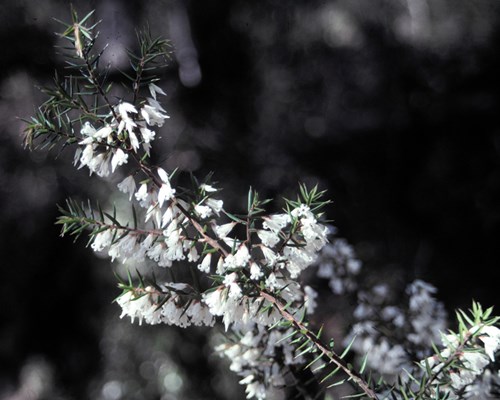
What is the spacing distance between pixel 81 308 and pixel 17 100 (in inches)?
50.7

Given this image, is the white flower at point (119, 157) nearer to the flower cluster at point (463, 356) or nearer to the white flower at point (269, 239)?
the white flower at point (269, 239)

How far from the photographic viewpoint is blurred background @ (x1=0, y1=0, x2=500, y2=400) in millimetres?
3492

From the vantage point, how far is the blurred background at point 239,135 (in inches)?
137

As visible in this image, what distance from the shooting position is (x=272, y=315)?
129 cm

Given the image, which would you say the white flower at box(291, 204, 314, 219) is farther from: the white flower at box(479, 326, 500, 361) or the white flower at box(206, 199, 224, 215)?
the white flower at box(479, 326, 500, 361)

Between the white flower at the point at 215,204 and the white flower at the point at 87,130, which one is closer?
the white flower at the point at 87,130

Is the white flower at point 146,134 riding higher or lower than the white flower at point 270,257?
higher

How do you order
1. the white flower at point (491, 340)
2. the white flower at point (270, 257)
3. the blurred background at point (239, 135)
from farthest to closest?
1. the blurred background at point (239, 135)
2. the white flower at point (270, 257)
3. the white flower at point (491, 340)

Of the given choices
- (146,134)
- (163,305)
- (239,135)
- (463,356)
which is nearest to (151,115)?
(146,134)

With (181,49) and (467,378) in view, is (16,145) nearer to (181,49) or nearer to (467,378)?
(181,49)

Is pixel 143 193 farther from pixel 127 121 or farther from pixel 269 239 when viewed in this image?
pixel 269 239

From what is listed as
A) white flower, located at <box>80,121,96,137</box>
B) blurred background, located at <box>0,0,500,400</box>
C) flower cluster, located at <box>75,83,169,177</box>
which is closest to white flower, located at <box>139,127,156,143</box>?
flower cluster, located at <box>75,83,169,177</box>

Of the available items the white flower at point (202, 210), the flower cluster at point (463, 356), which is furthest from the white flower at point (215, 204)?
the flower cluster at point (463, 356)

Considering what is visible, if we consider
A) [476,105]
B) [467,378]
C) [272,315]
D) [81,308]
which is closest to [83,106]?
[272,315]
